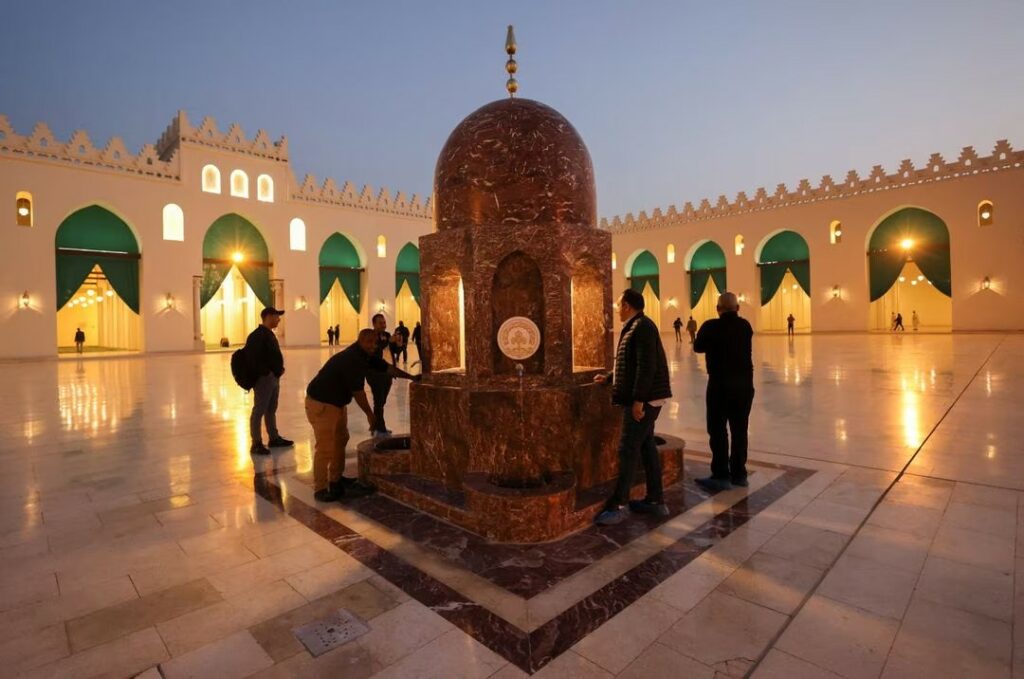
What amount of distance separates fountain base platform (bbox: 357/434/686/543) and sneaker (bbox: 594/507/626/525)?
0.05m

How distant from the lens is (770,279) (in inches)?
1104

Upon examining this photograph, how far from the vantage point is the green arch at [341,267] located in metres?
26.9

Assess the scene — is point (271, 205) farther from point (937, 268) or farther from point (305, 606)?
point (937, 268)

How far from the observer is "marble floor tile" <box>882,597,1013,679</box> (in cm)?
203

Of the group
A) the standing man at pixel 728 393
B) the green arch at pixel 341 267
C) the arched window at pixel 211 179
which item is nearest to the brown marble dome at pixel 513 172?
the standing man at pixel 728 393

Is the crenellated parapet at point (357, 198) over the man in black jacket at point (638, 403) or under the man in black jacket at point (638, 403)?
over

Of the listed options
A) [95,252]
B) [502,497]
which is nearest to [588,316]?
[502,497]

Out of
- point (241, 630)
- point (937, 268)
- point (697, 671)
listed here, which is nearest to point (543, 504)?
point (697, 671)

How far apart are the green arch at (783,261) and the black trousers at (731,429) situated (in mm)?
26019

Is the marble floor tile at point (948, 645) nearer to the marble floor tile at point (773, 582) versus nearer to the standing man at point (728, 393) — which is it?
the marble floor tile at point (773, 582)

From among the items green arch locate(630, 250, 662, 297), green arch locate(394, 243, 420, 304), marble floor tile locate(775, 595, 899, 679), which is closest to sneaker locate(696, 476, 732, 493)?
marble floor tile locate(775, 595, 899, 679)

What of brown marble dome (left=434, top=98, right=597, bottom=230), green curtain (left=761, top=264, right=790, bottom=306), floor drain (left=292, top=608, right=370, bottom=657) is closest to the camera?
floor drain (left=292, top=608, right=370, bottom=657)

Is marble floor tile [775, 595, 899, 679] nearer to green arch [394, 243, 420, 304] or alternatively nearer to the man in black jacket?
the man in black jacket

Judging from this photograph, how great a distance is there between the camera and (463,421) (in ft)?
13.0
